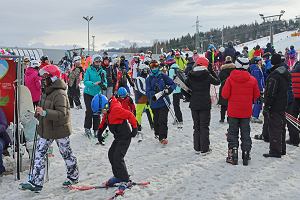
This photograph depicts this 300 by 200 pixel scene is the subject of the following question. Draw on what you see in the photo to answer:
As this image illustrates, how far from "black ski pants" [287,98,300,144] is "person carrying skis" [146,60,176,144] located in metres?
2.59

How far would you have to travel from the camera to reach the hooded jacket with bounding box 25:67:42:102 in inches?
380

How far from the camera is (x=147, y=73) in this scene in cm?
943

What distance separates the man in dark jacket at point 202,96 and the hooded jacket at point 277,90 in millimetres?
1021

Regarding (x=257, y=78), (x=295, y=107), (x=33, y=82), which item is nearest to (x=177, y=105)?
(x=257, y=78)

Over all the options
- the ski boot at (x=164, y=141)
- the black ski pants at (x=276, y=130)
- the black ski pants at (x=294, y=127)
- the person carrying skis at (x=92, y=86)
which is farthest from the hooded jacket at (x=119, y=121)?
the black ski pants at (x=294, y=127)

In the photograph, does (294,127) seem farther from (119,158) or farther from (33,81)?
(33,81)

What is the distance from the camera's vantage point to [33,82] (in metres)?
9.69

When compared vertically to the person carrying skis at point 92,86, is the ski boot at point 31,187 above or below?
below

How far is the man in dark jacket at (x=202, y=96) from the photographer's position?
729 cm

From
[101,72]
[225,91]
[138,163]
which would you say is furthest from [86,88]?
[225,91]

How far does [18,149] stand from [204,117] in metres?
3.50

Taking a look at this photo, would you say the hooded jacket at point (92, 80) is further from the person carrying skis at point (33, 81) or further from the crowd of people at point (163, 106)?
the person carrying skis at point (33, 81)

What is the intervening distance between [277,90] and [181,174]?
2440mm

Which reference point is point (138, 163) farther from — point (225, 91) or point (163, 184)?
point (225, 91)
